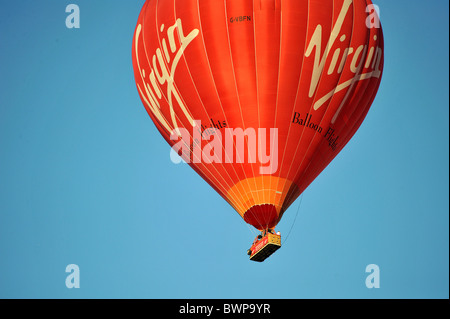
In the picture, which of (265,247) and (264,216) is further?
(264,216)

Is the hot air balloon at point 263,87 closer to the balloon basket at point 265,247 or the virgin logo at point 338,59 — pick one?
the virgin logo at point 338,59

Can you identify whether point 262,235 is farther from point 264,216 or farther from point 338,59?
point 338,59

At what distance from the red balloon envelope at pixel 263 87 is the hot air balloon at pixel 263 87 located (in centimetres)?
3

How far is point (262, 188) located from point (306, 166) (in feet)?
4.86

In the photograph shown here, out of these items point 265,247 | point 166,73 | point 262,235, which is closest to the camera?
point 265,247

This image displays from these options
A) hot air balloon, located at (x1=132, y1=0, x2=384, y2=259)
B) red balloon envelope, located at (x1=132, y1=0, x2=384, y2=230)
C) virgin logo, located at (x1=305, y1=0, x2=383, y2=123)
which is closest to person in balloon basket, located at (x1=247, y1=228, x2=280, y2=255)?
hot air balloon, located at (x1=132, y1=0, x2=384, y2=259)

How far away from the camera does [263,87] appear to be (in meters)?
20.1

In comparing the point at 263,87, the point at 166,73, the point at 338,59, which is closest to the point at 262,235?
the point at 263,87

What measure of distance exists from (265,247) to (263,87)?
4.36 meters

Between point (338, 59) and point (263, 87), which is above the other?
point (338, 59)

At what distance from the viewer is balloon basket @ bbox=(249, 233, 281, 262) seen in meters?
18.8

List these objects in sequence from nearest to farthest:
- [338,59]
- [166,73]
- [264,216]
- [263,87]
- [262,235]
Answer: [262,235] → [264,216] → [263,87] → [338,59] → [166,73]

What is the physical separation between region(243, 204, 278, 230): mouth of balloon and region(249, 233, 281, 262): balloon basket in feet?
1.92

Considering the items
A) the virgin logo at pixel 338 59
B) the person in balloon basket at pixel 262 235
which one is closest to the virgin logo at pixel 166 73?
the virgin logo at pixel 338 59
